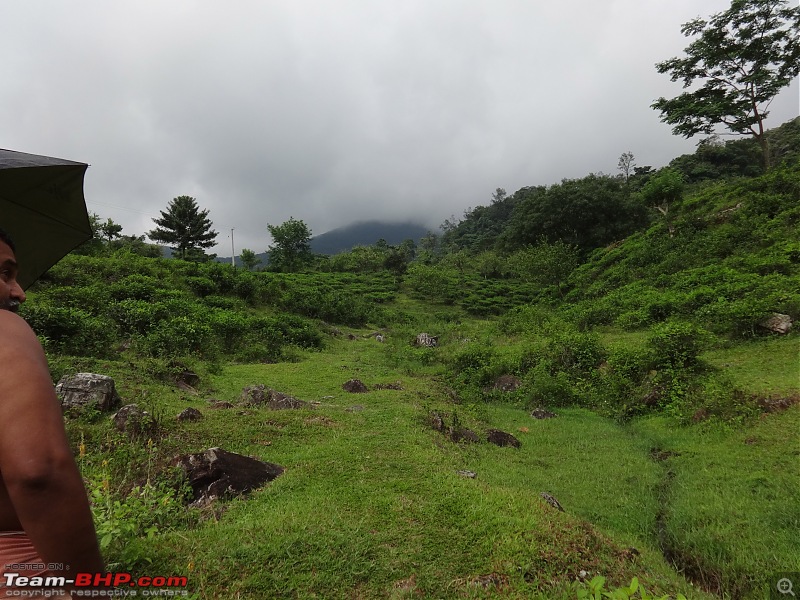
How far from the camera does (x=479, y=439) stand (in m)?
7.48

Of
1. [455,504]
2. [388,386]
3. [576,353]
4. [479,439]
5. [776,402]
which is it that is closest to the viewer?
[455,504]

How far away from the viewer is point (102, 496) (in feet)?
10.2

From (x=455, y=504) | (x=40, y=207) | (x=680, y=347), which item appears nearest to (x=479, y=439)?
(x=455, y=504)

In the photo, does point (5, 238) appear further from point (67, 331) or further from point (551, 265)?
point (551, 265)

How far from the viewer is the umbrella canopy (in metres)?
2.46

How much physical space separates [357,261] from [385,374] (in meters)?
37.1

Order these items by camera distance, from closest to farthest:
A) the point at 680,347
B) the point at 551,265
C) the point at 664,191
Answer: the point at 680,347, the point at 664,191, the point at 551,265

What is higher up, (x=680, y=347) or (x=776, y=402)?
(x=680, y=347)

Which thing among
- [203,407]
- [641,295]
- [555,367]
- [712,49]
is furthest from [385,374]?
[712,49]

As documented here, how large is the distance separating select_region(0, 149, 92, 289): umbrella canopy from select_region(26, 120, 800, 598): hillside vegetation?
5.51ft

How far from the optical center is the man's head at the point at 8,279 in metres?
1.36

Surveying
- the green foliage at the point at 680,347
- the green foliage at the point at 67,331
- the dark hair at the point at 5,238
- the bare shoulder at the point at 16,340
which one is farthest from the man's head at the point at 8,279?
the green foliage at the point at 680,347

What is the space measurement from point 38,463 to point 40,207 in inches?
108

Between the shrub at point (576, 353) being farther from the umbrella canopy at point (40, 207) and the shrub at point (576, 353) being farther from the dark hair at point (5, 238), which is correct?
the dark hair at point (5, 238)
